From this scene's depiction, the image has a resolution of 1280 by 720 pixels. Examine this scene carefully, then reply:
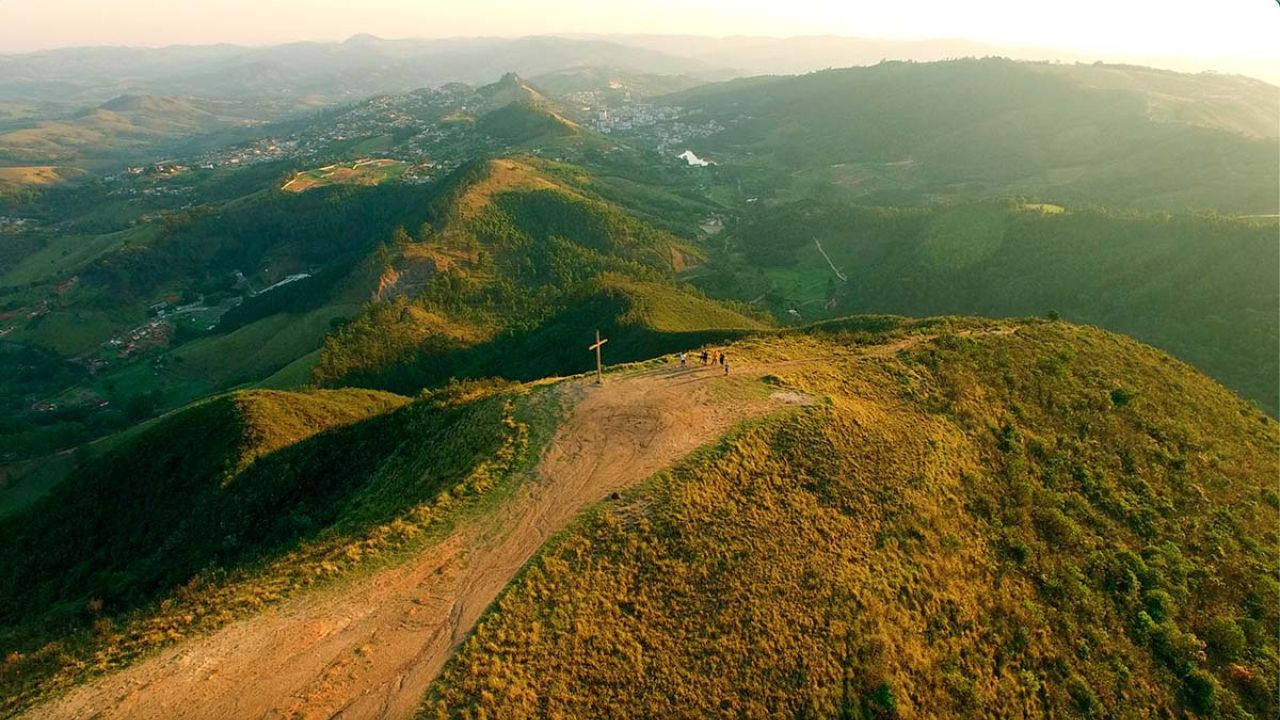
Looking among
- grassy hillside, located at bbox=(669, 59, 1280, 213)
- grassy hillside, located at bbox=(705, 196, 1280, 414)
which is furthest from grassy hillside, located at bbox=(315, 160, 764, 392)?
grassy hillside, located at bbox=(669, 59, 1280, 213)

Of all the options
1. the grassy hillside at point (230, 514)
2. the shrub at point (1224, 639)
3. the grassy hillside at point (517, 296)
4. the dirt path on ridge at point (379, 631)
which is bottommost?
the grassy hillside at point (517, 296)

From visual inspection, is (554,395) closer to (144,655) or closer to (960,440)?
(144,655)

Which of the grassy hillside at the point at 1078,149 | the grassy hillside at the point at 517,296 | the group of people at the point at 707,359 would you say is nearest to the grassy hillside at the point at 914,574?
the group of people at the point at 707,359

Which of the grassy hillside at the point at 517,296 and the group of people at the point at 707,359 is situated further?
the grassy hillside at the point at 517,296

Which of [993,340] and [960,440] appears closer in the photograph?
[960,440]

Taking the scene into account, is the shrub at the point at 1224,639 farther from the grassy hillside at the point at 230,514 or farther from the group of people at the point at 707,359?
the grassy hillside at the point at 230,514

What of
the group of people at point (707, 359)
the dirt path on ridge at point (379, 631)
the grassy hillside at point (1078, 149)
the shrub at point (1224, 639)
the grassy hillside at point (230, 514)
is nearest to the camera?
the dirt path on ridge at point (379, 631)

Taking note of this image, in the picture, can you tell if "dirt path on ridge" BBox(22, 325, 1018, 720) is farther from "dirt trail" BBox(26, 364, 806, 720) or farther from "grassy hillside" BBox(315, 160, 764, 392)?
"grassy hillside" BBox(315, 160, 764, 392)

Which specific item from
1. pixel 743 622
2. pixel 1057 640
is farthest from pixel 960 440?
pixel 743 622
